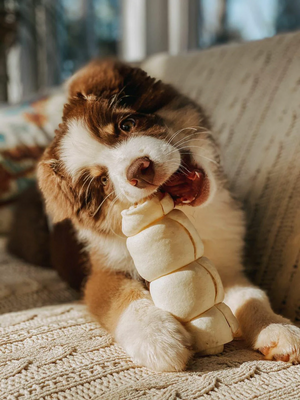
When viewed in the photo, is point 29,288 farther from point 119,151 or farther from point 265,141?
point 265,141

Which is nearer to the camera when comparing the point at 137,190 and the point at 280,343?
the point at 280,343

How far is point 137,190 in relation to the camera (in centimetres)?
144

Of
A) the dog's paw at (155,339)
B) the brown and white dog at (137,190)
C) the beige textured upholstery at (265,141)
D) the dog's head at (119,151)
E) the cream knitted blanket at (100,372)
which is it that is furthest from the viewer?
the beige textured upholstery at (265,141)

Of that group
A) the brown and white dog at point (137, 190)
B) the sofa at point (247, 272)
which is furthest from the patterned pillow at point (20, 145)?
the brown and white dog at point (137, 190)

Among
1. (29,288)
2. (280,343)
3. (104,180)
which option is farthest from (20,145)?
(280,343)

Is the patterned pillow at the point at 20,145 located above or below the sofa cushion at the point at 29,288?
above

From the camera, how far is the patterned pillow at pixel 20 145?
3.09 m

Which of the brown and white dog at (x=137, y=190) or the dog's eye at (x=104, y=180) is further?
the dog's eye at (x=104, y=180)

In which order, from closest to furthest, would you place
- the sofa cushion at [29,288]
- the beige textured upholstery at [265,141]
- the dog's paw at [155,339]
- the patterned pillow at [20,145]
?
the dog's paw at [155,339] < the beige textured upholstery at [265,141] < the sofa cushion at [29,288] < the patterned pillow at [20,145]

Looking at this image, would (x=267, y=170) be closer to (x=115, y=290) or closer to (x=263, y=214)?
(x=263, y=214)

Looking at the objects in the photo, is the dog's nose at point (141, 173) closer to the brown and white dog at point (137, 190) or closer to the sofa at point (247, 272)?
the brown and white dog at point (137, 190)

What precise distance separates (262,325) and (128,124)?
84cm

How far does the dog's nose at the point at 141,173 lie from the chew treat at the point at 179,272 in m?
0.07

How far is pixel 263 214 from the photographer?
2039 millimetres
